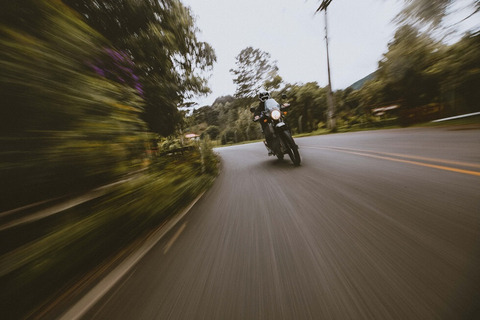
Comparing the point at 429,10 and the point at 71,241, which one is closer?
the point at 71,241

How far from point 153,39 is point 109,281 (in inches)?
195

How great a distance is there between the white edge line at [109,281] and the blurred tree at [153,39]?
13.9ft

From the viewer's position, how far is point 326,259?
154 cm

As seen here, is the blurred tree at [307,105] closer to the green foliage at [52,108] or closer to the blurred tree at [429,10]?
the blurred tree at [429,10]

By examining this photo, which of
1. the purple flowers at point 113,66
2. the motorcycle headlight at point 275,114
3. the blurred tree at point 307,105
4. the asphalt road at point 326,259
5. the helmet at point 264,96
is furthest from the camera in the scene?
the blurred tree at point 307,105

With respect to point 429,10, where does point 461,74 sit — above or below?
below

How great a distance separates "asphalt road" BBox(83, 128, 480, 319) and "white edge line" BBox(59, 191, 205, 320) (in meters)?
0.07

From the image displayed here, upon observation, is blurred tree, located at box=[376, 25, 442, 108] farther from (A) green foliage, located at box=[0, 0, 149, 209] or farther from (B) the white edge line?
(B) the white edge line

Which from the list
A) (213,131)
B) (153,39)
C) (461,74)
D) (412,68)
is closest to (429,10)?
(461,74)

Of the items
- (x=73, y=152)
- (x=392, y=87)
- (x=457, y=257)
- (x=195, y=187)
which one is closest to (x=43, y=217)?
(x=73, y=152)

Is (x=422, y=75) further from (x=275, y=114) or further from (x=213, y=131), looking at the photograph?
(x=213, y=131)

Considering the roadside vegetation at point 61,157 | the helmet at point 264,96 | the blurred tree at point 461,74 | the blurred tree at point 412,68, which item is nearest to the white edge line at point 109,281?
the roadside vegetation at point 61,157

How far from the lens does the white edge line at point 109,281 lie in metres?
1.42

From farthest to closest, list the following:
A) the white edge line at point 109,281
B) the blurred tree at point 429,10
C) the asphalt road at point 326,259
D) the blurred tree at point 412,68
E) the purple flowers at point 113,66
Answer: the blurred tree at point 412,68 → the blurred tree at point 429,10 → the purple flowers at point 113,66 → the white edge line at point 109,281 → the asphalt road at point 326,259
